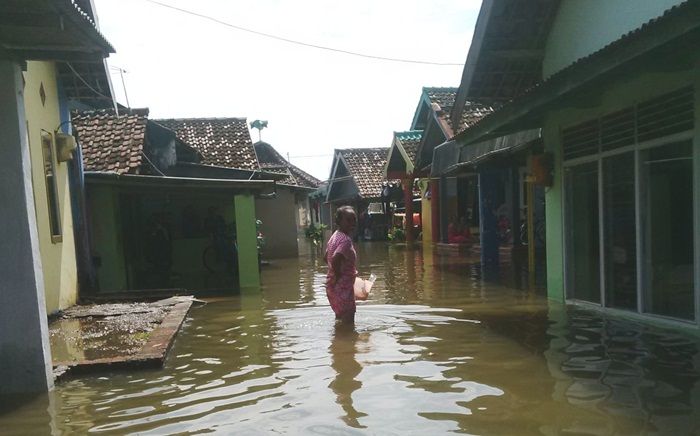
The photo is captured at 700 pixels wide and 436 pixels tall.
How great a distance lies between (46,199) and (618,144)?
8.09m

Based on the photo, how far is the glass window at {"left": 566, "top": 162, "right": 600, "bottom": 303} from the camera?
26.2 feet

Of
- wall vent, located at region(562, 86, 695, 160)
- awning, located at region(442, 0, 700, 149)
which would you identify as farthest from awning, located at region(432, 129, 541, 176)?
awning, located at region(442, 0, 700, 149)

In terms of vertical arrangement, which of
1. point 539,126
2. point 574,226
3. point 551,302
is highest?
point 539,126

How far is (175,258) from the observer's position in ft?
52.2

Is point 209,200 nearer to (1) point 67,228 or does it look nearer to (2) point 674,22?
(1) point 67,228

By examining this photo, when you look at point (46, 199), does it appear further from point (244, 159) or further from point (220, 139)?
point (220, 139)

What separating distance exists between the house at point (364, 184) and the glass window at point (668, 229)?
21.3 m

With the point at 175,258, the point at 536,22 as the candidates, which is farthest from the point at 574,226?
the point at 175,258

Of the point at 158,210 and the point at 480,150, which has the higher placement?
the point at 480,150

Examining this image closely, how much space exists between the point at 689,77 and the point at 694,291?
223 centimetres

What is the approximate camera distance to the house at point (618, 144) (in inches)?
216

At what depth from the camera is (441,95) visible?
1941 cm

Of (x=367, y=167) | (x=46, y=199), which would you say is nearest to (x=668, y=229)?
(x=46, y=199)

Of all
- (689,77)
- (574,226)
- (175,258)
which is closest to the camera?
(689,77)
